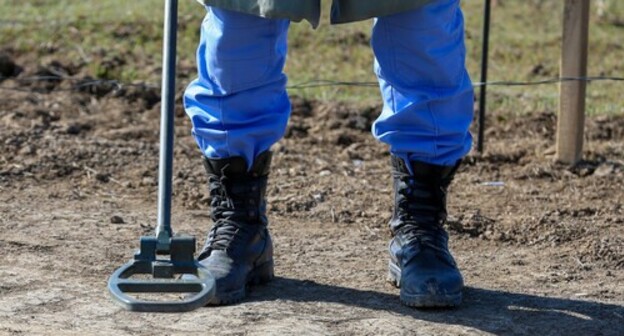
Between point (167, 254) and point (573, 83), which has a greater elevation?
point (573, 83)

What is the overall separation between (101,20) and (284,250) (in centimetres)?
347

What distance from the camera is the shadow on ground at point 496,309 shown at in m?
3.39

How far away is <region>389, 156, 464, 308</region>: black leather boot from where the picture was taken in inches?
139

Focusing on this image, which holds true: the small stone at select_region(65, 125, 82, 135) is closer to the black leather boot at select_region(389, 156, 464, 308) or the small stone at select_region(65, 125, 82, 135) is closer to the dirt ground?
the dirt ground

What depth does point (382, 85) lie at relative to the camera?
3641 millimetres

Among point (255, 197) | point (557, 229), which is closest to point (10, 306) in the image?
point (255, 197)

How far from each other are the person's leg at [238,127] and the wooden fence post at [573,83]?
5.97ft

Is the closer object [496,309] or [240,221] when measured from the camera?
[496,309]

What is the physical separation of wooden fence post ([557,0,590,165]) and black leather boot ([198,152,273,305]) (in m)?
1.83

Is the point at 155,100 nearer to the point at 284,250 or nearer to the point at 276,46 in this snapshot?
the point at 284,250

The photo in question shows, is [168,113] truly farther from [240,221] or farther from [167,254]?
[240,221]

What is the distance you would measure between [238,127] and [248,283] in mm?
435

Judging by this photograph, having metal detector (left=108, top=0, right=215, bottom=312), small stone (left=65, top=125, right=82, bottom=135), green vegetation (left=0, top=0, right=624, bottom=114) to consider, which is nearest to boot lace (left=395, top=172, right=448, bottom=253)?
metal detector (left=108, top=0, right=215, bottom=312)

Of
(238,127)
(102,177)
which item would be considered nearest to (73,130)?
(102,177)
